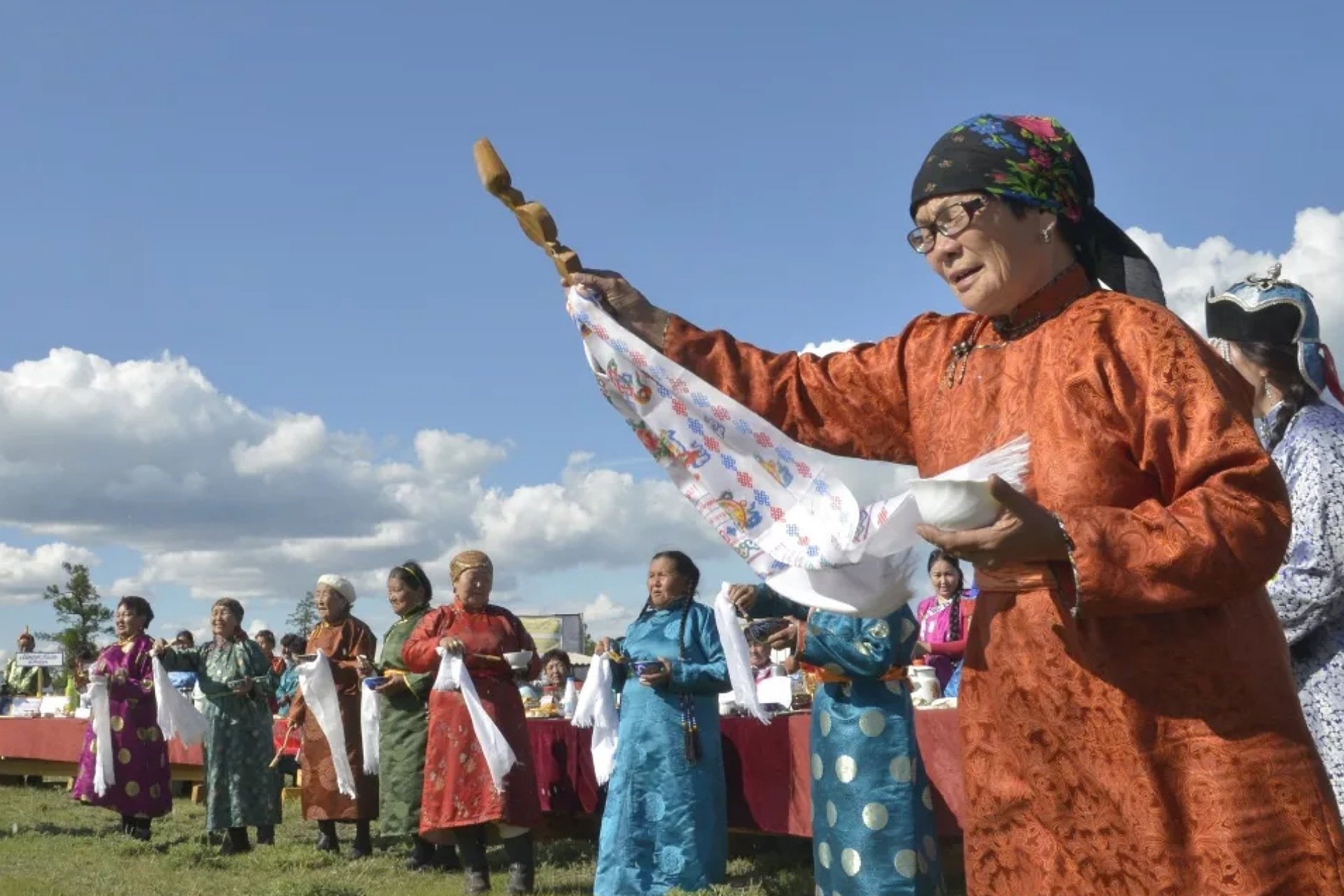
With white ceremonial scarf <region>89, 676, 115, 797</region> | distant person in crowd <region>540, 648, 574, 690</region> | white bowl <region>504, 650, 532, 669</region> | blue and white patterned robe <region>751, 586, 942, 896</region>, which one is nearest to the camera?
blue and white patterned robe <region>751, 586, 942, 896</region>

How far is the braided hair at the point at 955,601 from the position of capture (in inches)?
331

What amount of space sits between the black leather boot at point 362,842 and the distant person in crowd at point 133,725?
2189mm

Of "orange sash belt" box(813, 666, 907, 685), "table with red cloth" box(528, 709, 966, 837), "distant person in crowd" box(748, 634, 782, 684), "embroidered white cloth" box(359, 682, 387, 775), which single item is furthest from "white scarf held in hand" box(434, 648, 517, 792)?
"orange sash belt" box(813, 666, 907, 685)

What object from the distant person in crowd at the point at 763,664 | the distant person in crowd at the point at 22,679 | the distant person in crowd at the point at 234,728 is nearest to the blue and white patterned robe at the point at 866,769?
the distant person in crowd at the point at 763,664

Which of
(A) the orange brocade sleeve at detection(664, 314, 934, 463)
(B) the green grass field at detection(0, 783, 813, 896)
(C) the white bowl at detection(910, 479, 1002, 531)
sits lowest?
(B) the green grass field at detection(0, 783, 813, 896)

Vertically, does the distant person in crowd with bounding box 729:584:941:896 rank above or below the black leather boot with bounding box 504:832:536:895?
above

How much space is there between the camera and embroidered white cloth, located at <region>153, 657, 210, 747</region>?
390 inches

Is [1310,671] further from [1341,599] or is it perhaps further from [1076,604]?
[1076,604]

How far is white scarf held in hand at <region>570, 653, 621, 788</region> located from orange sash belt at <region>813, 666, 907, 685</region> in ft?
7.18

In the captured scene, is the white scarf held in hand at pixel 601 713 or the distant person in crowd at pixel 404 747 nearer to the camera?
the white scarf held in hand at pixel 601 713

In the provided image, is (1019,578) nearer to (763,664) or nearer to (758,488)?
(758,488)

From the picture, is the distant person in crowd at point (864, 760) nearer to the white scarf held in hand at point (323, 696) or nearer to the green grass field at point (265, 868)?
the green grass field at point (265, 868)

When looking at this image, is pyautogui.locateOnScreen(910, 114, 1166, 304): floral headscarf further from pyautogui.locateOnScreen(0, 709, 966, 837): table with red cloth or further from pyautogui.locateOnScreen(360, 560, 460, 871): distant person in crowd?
pyautogui.locateOnScreen(360, 560, 460, 871): distant person in crowd

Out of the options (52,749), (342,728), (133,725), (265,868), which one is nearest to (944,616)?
(342,728)
